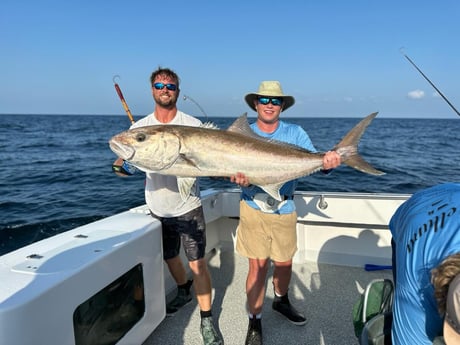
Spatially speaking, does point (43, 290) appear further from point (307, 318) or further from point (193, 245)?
point (307, 318)

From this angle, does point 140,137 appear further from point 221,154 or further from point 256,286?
point 256,286

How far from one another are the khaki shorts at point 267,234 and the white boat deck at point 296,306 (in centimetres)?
73

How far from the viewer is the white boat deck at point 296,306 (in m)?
3.13

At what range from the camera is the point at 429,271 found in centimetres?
129

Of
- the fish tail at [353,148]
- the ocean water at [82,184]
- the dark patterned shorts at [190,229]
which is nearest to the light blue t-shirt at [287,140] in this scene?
the fish tail at [353,148]

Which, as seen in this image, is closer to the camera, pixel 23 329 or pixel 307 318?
pixel 23 329

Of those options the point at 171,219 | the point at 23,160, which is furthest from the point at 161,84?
the point at 23,160

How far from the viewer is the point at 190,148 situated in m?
2.46

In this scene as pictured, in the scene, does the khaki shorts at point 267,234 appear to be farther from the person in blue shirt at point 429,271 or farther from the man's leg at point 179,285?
the person in blue shirt at point 429,271

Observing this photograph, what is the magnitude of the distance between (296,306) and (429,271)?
262 cm

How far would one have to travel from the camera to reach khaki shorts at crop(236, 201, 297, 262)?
3.06 meters

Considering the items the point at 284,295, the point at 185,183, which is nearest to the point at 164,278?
the point at 284,295

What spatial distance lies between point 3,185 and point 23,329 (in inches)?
437

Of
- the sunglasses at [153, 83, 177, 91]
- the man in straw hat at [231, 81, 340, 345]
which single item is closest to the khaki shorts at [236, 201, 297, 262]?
the man in straw hat at [231, 81, 340, 345]
